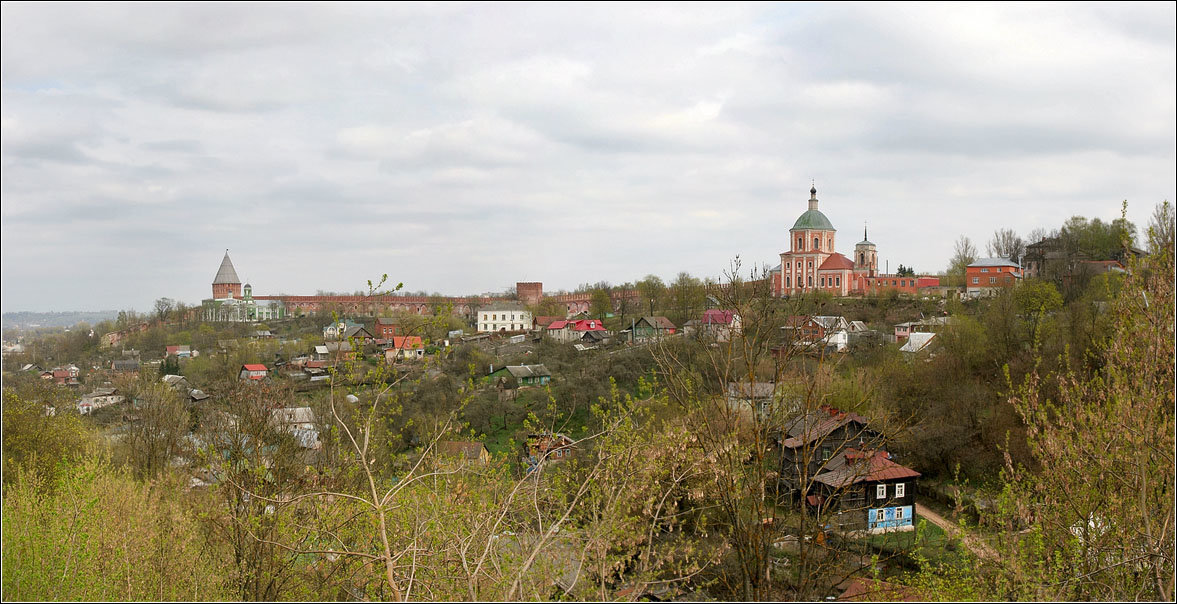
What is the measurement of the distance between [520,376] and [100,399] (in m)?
14.8

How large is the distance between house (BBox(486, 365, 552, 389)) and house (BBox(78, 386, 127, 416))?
1329 centimetres

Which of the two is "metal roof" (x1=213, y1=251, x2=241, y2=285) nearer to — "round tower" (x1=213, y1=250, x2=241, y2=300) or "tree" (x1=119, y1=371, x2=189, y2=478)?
"round tower" (x1=213, y1=250, x2=241, y2=300)

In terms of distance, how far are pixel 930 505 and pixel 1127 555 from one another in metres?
14.7

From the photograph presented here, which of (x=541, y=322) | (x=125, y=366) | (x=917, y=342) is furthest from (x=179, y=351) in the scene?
(x=917, y=342)

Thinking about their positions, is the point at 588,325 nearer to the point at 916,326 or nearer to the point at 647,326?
the point at 647,326

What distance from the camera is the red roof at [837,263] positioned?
43.5 meters

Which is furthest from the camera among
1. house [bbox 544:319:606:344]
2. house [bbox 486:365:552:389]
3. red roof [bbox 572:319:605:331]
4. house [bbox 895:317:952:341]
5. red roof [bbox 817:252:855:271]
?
red roof [bbox 817:252:855:271]

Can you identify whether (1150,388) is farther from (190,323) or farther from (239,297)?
(239,297)

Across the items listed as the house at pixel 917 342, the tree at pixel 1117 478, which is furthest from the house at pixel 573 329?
the tree at pixel 1117 478

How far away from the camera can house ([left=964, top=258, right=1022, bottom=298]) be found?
31327 mm

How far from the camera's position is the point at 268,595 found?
238 inches

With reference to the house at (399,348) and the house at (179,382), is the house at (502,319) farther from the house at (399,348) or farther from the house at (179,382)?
the house at (399,348)

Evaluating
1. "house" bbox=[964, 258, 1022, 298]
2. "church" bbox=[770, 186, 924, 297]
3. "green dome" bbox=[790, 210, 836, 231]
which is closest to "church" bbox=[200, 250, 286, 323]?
"church" bbox=[770, 186, 924, 297]

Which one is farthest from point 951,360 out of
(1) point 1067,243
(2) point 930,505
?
(1) point 1067,243
